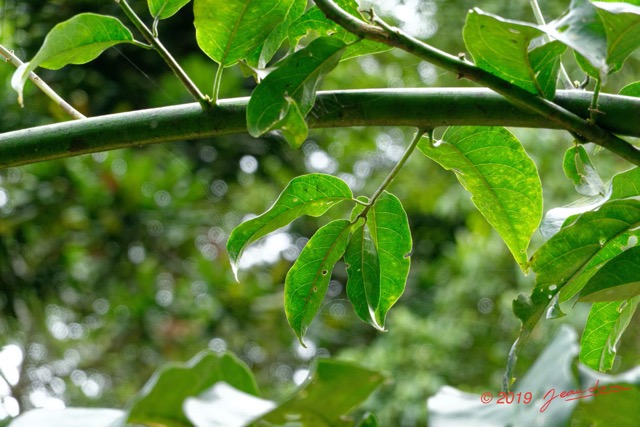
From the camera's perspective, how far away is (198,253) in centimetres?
202

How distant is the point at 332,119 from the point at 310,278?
102mm

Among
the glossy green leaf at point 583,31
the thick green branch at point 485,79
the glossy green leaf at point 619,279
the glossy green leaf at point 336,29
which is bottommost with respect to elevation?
the glossy green leaf at point 619,279

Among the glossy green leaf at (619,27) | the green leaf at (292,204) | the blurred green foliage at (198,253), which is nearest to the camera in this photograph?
the glossy green leaf at (619,27)

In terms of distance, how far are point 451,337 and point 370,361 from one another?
0.24m

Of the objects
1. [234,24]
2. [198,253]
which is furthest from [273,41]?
[198,253]

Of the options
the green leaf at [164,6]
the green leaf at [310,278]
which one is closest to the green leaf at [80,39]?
the green leaf at [164,6]

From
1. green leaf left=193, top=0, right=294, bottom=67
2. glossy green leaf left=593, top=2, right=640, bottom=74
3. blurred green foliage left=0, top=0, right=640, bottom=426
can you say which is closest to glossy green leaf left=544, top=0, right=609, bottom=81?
glossy green leaf left=593, top=2, right=640, bottom=74

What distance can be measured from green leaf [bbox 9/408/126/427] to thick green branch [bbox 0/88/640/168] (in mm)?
147

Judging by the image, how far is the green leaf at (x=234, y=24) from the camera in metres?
0.32

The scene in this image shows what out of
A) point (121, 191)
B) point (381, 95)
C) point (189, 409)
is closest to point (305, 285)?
point (381, 95)

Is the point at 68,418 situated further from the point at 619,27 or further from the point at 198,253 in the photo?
the point at 198,253

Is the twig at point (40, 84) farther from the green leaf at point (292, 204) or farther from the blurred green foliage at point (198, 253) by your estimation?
the blurred green foliage at point (198, 253)

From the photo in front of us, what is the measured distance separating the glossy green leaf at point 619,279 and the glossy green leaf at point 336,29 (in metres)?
0.13

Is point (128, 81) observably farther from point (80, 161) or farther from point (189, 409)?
point (189, 409)
